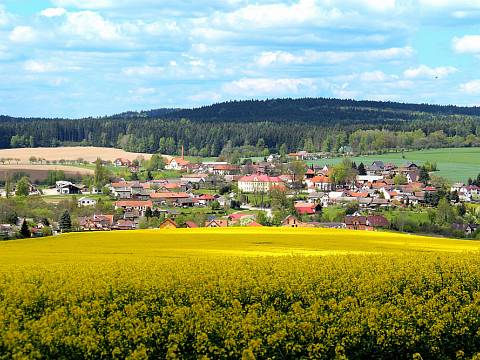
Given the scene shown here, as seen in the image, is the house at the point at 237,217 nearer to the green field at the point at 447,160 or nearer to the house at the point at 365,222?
the house at the point at 365,222

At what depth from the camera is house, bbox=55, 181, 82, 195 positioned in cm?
12912

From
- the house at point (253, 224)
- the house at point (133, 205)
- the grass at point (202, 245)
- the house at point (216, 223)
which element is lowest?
the house at point (133, 205)

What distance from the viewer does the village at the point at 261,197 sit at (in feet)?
279

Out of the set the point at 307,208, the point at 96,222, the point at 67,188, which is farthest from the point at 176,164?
the point at 96,222

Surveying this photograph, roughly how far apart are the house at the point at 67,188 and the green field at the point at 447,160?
2270 inches

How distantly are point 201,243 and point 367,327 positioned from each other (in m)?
17.3

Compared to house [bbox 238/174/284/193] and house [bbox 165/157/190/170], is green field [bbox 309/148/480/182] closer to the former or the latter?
house [bbox 165/157/190/170]

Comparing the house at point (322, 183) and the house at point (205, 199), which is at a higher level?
the house at point (322, 183)

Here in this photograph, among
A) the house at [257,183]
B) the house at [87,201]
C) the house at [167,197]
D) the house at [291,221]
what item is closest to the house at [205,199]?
the house at [167,197]

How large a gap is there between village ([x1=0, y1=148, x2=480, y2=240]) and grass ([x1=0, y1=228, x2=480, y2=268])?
30.2 metres

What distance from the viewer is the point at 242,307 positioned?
22203mm

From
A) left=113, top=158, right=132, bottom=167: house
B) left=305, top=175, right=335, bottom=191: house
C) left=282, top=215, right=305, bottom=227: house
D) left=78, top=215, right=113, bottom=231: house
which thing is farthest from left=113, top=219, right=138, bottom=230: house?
left=113, top=158, right=132, bottom=167: house

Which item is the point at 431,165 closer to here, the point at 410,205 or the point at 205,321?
the point at 410,205

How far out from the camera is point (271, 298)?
23.1m
